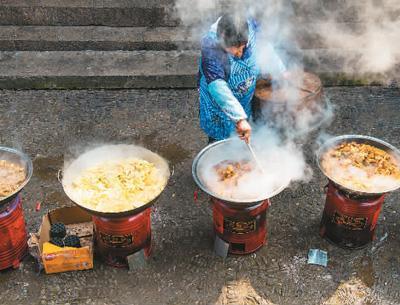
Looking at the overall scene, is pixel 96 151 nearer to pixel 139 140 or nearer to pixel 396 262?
pixel 139 140

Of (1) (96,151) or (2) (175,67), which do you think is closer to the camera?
(1) (96,151)

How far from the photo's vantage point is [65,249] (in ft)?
16.5

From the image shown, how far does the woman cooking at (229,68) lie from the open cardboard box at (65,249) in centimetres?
196

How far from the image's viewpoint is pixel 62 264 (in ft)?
16.9

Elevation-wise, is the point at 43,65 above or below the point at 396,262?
above

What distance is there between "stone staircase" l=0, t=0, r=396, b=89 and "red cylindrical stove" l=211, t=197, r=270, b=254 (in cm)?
359

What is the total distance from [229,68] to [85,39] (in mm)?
4546

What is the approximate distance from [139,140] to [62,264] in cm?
252


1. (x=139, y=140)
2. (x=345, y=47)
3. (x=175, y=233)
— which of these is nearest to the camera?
(x=175, y=233)

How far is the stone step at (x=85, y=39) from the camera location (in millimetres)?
8727

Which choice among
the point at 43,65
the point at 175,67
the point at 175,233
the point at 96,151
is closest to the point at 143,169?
the point at 96,151

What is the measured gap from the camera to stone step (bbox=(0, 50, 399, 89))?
8117 millimetres

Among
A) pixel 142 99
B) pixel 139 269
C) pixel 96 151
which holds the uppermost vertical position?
pixel 96 151

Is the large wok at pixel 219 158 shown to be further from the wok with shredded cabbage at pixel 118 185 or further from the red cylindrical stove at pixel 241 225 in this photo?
the wok with shredded cabbage at pixel 118 185
